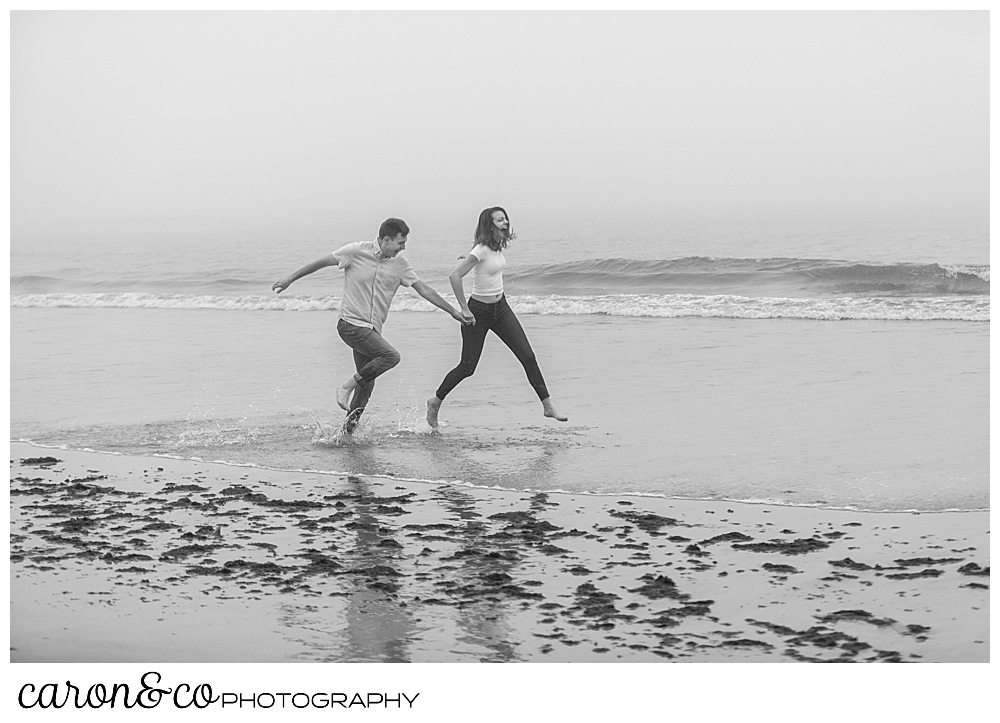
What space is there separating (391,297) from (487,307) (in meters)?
0.70

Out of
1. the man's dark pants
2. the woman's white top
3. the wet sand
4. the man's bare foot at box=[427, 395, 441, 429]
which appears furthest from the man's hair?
the wet sand

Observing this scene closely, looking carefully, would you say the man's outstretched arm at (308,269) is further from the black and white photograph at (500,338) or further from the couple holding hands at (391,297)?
the black and white photograph at (500,338)

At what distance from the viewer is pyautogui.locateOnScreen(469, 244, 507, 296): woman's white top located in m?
8.16

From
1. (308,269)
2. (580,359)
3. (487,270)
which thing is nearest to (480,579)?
(308,269)

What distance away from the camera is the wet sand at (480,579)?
187 inches

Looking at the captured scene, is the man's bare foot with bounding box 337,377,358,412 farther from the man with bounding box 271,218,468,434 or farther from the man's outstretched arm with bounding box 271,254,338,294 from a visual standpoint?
the man's outstretched arm with bounding box 271,254,338,294

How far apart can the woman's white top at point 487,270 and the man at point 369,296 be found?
30 cm

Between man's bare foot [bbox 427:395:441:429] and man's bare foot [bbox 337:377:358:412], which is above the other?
man's bare foot [bbox 337:377:358:412]

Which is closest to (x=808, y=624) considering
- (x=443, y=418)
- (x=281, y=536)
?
(x=281, y=536)

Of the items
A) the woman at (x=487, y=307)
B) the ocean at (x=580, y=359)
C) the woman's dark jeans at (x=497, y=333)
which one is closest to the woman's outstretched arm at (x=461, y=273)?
the woman at (x=487, y=307)

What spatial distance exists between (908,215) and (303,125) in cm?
1258

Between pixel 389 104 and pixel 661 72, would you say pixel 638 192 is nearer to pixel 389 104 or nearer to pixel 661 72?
pixel 661 72

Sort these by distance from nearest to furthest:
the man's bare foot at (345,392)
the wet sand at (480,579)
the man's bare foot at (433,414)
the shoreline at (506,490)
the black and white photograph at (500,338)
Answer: the wet sand at (480,579), the black and white photograph at (500,338), the shoreline at (506,490), the man's bare foot at (345,392), the man's bare foot at (433,414)

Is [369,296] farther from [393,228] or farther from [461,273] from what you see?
[461,273]
